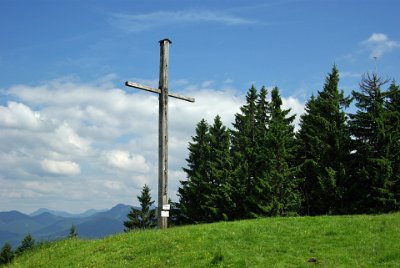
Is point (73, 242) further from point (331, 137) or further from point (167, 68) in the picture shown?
point (331, 137)

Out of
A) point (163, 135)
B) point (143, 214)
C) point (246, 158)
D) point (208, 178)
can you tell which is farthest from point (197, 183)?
point (163, 135)

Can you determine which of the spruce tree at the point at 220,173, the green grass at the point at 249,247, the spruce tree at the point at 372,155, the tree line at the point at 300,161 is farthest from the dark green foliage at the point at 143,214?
the green grass at the point at 249,247

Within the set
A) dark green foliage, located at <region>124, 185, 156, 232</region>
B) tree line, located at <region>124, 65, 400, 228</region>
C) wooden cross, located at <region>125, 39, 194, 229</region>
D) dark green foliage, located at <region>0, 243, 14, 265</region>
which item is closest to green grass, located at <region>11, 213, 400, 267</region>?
wooden cross, located at <region>125, 39, 194, 229</region>

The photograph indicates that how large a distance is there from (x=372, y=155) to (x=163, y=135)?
3089 centimetres

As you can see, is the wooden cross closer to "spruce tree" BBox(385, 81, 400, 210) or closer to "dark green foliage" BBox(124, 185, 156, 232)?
"spruce tree" BBox(385, 81, 400, 210)

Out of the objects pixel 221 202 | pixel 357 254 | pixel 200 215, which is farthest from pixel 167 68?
pixel 200 215

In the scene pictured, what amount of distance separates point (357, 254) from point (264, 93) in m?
47.7

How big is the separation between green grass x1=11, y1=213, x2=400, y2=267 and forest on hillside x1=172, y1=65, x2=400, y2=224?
2612 cm

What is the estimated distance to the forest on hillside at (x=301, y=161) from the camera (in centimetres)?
4397

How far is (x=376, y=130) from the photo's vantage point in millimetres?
44781

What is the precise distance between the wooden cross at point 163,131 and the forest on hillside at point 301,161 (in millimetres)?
28437

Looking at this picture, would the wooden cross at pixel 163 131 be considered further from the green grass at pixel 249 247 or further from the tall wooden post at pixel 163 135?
the green grass at pixel 249 247

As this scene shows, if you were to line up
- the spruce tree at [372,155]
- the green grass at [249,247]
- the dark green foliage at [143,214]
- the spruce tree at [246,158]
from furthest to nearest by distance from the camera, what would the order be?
the dark green foliage at [143,214], the spruce tree at [246,158], the spruce tree at [372,155], the green grass at [249,247]

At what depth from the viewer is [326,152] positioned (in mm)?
47438
